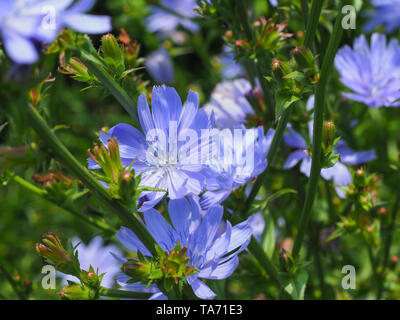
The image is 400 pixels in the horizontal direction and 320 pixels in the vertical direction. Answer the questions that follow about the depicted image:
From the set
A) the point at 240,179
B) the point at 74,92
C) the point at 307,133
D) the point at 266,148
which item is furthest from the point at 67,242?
the point at 74,92

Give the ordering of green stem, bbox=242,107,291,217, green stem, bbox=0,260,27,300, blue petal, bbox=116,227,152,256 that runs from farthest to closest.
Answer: green stem, bbox=0,260,27,300
green stem, bbox=242,107,291,217
blue petal, bbox=116,227,152,256

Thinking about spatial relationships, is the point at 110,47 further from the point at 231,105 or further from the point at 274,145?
the point at 231,105

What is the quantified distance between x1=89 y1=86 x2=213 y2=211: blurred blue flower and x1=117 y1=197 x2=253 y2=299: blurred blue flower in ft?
0.25

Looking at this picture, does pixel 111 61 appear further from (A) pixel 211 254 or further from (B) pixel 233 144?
(A) pixel 211 254

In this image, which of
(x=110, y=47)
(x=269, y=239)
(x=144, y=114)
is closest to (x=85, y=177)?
(x=144, y=114)

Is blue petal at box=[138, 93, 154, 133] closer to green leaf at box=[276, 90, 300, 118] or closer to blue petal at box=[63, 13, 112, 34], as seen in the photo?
blue petal at box=[63, 13, 112, 34]

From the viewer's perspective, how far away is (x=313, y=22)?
1.29 meters

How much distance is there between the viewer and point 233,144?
1.46 meters

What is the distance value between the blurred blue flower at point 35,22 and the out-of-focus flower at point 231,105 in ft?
2.45

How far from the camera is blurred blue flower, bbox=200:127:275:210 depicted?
4.21ft

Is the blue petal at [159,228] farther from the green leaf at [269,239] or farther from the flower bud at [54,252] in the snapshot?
the green leaf at [269,239]

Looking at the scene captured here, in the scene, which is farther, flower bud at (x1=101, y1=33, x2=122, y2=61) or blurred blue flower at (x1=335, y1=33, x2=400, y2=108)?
blurred blue flower at (x1=335, y1=33, x2=400, y2=108)

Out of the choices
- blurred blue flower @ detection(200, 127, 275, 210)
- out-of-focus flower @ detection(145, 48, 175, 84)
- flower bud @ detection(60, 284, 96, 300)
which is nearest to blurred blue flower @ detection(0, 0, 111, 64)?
blurred blue flower @ detection(200, 127, 275, 210)

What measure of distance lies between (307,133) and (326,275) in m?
0.74
